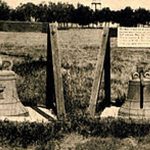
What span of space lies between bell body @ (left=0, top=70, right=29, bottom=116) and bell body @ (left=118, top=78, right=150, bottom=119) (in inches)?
65.3

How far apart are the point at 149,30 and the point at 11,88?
2.46 metres

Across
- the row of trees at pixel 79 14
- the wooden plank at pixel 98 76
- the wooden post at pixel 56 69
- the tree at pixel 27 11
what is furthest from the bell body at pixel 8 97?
the tree at pixel 27 11

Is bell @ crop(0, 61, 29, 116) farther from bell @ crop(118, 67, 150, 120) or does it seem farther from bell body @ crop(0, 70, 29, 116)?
bell @ crop(118, 67, 150, 120)

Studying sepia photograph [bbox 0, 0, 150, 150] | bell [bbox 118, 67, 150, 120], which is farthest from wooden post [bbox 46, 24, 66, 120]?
bell [bbox 118, 67, 150, 120]

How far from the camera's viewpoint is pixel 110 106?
10047 mm

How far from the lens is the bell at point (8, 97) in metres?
8.77

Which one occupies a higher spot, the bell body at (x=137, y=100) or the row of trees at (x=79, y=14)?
the bell body at (x=137, y=100)

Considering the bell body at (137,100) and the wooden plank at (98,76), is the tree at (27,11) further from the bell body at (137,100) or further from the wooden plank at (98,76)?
the bell body at (137,100)

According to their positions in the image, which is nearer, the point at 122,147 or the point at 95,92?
the point at 122,147

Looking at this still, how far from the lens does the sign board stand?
29.1 ft

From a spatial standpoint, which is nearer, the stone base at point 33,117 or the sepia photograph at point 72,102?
the sepia photograph at point 72,102

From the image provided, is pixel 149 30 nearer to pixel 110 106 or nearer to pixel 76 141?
pixel 110 106

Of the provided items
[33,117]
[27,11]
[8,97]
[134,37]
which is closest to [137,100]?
[134,37]

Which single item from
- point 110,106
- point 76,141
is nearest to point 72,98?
point 110,106
